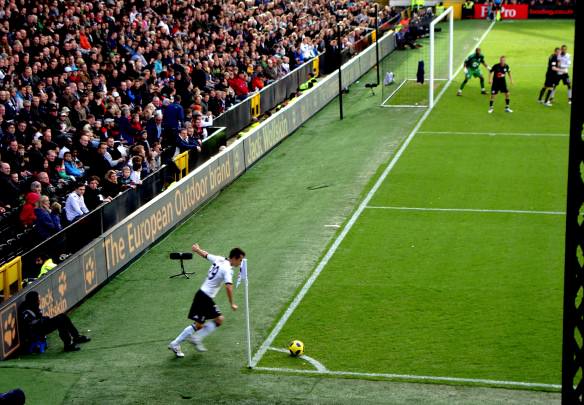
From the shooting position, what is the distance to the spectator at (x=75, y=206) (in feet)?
61.3

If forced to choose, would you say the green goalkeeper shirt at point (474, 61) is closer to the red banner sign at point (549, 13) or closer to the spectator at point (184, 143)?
the spectator at point (184, 143)

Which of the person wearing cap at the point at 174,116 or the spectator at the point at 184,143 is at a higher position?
the person wearing cap at the point at 174,116

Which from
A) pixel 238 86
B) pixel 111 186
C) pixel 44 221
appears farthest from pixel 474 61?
pixel 44 221

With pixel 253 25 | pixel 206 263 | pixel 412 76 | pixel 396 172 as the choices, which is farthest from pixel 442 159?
pixel 253 25

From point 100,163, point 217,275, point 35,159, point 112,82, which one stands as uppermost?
point 112,82

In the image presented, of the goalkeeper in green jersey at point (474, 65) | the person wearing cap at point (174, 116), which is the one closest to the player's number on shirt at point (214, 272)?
the person wearing cap at point (174, 116)

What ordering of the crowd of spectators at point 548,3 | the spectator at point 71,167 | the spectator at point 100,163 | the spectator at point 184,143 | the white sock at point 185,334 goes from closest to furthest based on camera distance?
1. the white sock at point 185,334
2. the spectator at point 71,167
3. the spectator at point 100,163
4. the spectator at point 184,143
5. the crowd of spectators at point 548,3

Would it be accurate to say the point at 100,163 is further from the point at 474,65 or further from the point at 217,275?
the point at 474,65

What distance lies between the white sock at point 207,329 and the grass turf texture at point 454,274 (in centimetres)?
99

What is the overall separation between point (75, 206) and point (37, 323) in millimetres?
3742

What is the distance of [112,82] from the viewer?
2814 cm

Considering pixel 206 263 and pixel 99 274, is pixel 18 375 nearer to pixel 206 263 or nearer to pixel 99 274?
pixel 99 274

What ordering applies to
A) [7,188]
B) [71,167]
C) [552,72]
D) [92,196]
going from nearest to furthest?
1. [7,188]
2. [92,196]
3. [71,167]
4. [552,72]

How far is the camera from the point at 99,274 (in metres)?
18.5
